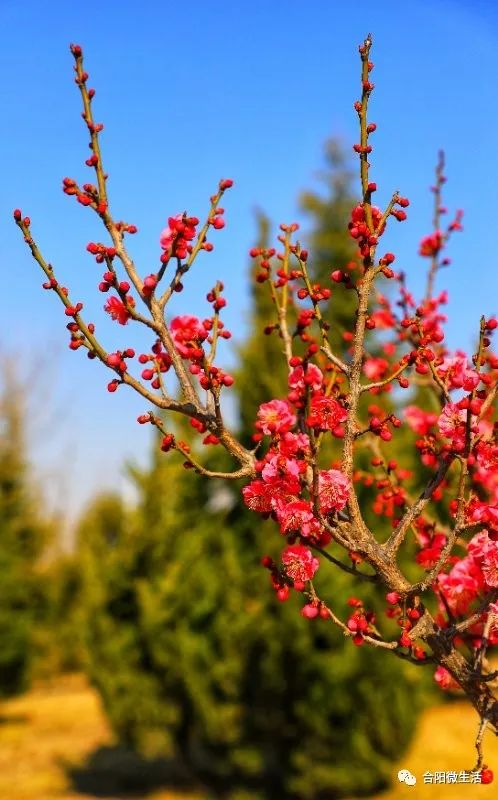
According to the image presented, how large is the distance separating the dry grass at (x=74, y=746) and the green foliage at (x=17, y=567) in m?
1.17

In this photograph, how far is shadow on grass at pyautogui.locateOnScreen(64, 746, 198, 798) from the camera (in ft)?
31.2

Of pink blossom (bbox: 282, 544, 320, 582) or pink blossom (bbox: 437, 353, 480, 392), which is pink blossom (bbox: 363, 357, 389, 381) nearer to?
pink blossom (bbox: 437, 353, 480, 392)

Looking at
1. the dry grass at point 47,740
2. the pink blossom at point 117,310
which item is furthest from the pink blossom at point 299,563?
the dry grass at point 47,740

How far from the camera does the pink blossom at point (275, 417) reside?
2.19m

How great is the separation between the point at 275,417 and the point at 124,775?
959 cm

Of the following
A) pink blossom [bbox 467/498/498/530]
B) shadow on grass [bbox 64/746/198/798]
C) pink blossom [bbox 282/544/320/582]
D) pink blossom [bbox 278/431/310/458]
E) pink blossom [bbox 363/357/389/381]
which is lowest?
pink blossom [bbox 282/544/320/582]

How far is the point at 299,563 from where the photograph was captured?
220 centimetres

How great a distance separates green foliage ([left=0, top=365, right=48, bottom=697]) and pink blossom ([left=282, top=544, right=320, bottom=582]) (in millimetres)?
12448

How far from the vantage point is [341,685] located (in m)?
7.89

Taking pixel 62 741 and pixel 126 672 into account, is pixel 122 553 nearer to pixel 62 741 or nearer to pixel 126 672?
pixel 126 672

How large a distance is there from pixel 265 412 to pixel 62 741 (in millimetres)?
11713

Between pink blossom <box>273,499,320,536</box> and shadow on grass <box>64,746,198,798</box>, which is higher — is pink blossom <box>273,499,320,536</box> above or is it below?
below

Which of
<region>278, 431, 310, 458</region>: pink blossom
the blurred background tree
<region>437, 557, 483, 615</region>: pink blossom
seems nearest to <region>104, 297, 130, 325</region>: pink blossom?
Result: <region>278, 431, 310, 458</region>: pink blossom

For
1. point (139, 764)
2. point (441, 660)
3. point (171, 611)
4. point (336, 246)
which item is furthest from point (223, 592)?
point (336, 246)
